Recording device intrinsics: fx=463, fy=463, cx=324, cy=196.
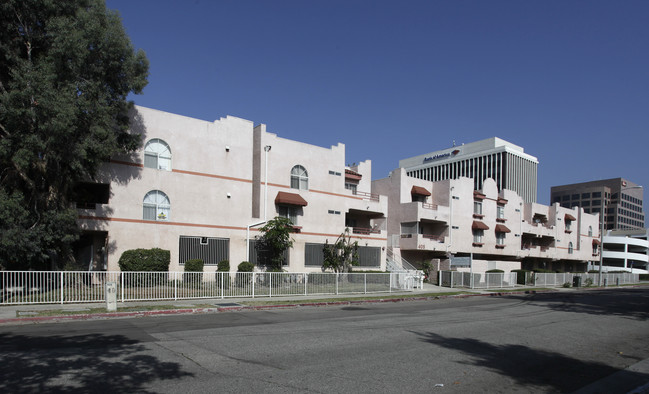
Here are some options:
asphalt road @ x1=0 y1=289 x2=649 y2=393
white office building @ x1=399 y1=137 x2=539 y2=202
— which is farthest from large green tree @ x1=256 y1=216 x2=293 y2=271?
white office building @ x1=399 y1=137 x2=539 y2=202

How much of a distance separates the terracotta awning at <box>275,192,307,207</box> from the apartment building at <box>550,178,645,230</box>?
142799 mm

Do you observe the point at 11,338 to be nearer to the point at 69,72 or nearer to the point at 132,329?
the point at 132,329

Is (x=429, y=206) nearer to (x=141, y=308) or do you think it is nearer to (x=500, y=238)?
(x=500, y=238)

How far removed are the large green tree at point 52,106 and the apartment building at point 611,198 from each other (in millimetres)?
157188

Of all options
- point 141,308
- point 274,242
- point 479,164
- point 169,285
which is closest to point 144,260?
point 169,285

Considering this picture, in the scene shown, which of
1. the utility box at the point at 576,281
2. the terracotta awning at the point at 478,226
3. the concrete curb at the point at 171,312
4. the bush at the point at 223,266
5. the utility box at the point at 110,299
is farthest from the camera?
the terracotta awning at the point at 478,226

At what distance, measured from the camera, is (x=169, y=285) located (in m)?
19.8

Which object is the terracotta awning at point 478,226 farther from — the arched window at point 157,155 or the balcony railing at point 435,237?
the arched window at point 157,155

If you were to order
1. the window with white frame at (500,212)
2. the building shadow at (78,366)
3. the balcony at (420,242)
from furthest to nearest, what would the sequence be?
the window with white frame at (500,212) → the balcony at (420,242) → the building shadow at (78,366)

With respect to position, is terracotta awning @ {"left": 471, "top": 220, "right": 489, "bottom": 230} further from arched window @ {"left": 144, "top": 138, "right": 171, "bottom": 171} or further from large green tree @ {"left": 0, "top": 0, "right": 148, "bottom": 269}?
large green tree @ {"left": 0, "top": 0, "right": 148, "bottom": 269}

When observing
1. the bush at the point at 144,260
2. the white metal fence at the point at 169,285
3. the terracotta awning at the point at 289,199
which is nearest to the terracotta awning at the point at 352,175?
the terracotta awning at the point at 289,199

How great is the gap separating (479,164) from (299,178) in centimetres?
9599

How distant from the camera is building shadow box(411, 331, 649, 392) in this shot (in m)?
7.79

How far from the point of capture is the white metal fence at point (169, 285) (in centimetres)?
1673
